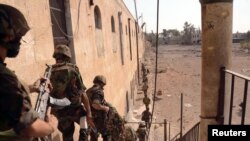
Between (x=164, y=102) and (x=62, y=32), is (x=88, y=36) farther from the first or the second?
(x=164, y=102)

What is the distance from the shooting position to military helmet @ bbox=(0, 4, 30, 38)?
1.34 meters

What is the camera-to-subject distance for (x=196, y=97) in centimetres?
2002

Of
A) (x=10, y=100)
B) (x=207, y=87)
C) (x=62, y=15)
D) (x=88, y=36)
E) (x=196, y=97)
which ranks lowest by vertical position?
(x=196, y=97)

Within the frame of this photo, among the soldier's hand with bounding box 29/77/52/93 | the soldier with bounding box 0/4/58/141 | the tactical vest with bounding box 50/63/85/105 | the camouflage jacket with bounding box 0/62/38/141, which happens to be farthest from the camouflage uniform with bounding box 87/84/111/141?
the camouflage jacket with bounding box 0/62/38/141

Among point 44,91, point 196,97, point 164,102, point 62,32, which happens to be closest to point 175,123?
point 164,102

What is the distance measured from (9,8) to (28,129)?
0.72m

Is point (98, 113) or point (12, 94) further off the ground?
point (12, 94)

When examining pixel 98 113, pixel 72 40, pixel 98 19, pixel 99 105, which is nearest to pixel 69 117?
pixel 99 105

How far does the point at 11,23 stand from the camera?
1382 mm

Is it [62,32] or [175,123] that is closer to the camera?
[62,32]

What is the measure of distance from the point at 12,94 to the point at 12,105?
0.06m

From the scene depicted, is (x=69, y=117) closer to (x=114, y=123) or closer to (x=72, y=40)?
(x=114, y=123)

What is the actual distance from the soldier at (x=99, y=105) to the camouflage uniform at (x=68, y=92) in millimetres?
439

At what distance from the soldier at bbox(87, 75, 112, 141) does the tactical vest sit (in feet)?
2.08
